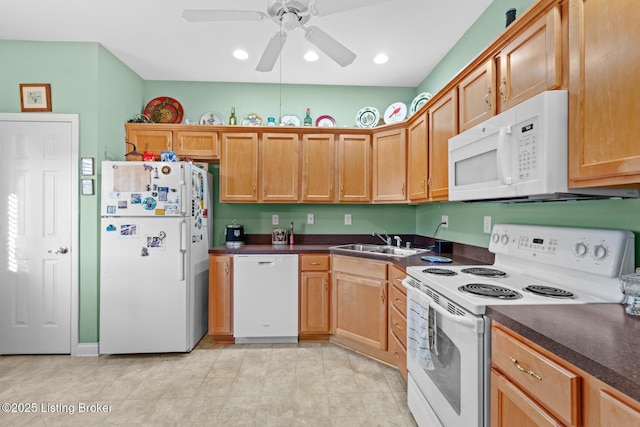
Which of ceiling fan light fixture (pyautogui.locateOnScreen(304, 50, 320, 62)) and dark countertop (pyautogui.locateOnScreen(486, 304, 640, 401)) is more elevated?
ceiling fan light fixture (pyautogui.locateOnScreen(304, 50, 320, 62))

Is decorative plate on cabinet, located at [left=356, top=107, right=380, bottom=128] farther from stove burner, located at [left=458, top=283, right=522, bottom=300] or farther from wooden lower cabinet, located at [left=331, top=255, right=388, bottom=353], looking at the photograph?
stove burner, located at [left=458, top=283, right=522, bottom=300]

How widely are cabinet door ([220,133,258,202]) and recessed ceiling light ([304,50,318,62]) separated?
918mm

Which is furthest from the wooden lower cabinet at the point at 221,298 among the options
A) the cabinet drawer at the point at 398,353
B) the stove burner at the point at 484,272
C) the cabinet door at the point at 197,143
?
the stove burner at the point at 484,272

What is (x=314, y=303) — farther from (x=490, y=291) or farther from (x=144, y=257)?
(x=490, y=291)

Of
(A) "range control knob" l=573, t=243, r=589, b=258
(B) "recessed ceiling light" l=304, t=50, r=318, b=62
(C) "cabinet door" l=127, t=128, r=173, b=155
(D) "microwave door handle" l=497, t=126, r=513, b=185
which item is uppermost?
(B) "recessed ceiling light" l=304, t=50, r=318, b=62

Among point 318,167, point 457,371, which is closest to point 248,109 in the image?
point 318,167

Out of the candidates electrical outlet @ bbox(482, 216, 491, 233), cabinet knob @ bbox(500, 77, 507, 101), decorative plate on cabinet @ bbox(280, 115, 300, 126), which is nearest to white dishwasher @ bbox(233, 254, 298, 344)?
decorative plate on cabinet @ bbox(280, 115, 300, 126)

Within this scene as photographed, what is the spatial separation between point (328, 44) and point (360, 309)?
2147 millimetres

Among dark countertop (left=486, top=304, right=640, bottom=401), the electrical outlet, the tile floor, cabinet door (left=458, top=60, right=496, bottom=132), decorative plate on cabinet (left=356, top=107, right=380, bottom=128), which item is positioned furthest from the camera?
decorative plate on cabinet (left=356, top=107, right=380, bottom=128)

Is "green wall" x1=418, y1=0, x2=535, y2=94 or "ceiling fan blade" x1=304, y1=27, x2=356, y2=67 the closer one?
"ceiling fan blade" x1=304, y1=27, x2=356, y2=67

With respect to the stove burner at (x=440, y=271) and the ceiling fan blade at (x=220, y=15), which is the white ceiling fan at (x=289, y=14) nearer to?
the ceiling fan blade at (x=220, y=15)

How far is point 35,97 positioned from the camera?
2713 millimetres

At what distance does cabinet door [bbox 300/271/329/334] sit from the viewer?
9.73 ft

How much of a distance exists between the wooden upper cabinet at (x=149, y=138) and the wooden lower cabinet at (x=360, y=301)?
85.3 inches
